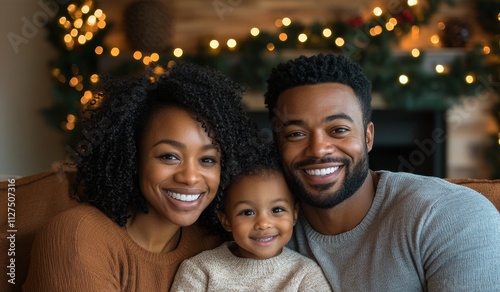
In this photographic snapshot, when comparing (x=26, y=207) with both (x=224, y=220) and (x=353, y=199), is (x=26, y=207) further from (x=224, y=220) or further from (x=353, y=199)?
(x=353, y=199)

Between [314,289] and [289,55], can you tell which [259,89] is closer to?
[289,55]

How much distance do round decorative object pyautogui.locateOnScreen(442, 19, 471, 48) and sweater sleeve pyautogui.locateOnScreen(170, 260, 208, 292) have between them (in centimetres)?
309

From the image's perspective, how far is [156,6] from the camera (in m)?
4.14

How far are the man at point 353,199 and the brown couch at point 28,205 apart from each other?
14.6 inches

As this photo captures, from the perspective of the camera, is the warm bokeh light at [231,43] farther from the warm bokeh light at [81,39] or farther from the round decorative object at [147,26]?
the warm bokeh light at [81,39]

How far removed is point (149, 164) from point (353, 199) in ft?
1.83

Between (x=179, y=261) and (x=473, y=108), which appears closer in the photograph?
(x=179, y=261)

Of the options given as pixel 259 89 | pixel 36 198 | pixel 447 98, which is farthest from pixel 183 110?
pixel 447 98

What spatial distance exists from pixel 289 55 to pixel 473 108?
51.2 inches

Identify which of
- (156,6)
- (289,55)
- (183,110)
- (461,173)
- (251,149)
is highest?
(156,6)

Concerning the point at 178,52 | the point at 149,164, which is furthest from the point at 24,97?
the point at 149,164

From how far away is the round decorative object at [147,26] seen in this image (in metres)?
4.11

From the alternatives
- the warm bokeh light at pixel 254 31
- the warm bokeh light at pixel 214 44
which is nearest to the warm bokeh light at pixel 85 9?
the warm bokeh light at pixel 214 44

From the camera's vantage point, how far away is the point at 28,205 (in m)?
1.71
